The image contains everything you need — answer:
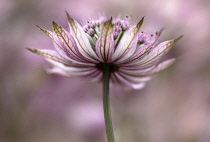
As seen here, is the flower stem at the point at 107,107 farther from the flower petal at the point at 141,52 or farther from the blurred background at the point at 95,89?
the blurred background at the point at 95,89

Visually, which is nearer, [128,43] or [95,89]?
[128,43]

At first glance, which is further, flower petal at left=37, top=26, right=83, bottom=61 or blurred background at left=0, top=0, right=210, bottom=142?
blurred background at left=0, top=0, right=210, bottom=142

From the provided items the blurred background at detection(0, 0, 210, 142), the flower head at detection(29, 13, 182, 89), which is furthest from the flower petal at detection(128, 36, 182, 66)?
the blurred background at detection(0, 0, 210, 142)

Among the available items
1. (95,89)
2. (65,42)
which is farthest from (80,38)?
(95,89)

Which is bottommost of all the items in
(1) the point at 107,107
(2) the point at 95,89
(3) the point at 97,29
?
(1) the point at 107,107

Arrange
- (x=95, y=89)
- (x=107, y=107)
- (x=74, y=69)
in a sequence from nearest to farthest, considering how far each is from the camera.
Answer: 1. (x=107, y=107)
2. (x=74, y=69)
3. (x=95, y=89)

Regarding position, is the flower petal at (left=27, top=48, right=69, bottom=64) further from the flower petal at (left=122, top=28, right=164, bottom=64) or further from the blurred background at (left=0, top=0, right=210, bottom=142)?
the blurred background at (left=0, top=0, right=210, bottom=142)

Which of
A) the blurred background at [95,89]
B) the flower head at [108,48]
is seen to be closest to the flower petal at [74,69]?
the flower head at [108,48]

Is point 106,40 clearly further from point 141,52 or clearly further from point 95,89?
point 95,89
